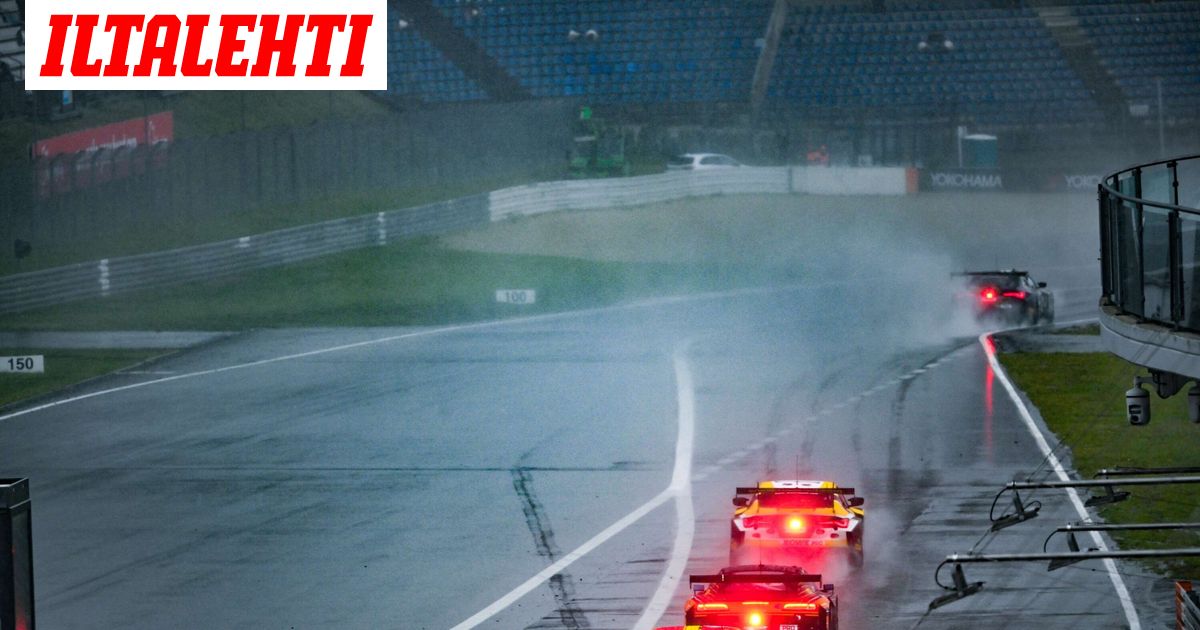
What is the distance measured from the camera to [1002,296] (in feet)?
146

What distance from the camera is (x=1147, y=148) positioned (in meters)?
65.8

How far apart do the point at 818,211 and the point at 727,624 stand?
5212 cm

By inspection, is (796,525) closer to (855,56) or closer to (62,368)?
(62,368)

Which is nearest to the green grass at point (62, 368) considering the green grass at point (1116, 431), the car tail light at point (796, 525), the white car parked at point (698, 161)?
the green grass at point (1116, 431)

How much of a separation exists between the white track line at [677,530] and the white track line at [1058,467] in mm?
4779

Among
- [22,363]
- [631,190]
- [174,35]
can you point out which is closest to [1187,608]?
[22,363]

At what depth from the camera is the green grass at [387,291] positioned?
47719mm

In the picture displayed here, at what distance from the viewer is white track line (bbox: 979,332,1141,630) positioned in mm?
18016

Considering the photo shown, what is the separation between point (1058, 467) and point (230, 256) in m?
33.3

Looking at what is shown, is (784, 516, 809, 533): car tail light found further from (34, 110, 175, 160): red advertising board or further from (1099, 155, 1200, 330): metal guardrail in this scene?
(34, 110, 175, 160): red advertising board

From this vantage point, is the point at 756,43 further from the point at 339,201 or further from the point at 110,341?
the point at 110,341

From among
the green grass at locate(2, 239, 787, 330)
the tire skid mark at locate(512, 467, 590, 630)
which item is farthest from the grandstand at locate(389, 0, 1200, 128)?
the tire skid mark at locate(512, 467, 590, 630)

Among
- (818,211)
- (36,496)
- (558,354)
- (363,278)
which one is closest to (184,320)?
(363,278)

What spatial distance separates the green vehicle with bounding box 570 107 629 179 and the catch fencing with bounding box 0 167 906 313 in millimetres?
2310
